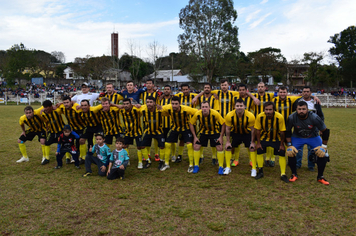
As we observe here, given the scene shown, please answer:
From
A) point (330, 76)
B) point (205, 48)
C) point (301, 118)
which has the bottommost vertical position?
point (301, 118)

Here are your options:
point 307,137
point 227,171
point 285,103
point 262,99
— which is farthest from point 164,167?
point 285,103

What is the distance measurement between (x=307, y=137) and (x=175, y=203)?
11.5 ft

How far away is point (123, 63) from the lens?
5859cm

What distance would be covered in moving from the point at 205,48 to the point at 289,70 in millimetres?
19477

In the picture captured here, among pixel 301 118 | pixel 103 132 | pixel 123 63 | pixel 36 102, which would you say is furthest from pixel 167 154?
pixel 123 63

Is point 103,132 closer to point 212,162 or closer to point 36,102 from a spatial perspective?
point 212,162

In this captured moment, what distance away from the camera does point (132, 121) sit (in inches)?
275

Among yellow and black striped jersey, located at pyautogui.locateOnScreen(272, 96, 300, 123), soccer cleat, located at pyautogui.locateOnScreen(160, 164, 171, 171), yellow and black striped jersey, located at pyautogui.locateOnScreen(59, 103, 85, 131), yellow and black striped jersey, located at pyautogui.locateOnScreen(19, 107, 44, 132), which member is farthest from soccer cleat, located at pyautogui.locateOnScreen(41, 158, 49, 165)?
yellow and black striped jersey, located at pyautogui.locateOnScreen(272, 96, 300, 123)

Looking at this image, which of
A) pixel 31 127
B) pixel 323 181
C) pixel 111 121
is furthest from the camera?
pixel 31 127

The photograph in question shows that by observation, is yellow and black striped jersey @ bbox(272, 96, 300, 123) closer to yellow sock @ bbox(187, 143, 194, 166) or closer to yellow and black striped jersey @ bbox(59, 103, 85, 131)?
yellow sock @ bbox(187, 143, 194, 166)

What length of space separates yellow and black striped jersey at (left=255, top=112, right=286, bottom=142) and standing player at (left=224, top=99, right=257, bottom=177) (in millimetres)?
207

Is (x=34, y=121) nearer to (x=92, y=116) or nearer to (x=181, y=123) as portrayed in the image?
(x=92, y=116)

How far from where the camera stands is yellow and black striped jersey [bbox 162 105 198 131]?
665 cm

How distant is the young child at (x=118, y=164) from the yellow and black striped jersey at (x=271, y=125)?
3.23 m
